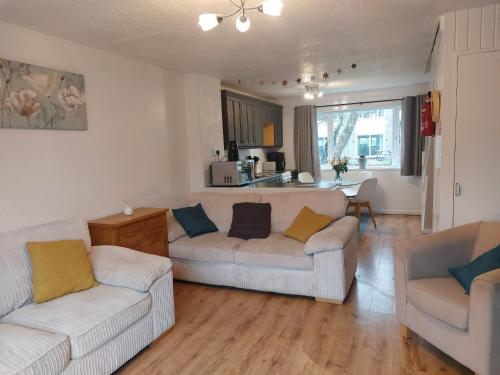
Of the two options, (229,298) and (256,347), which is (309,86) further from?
(256,347)

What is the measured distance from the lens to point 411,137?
6023 mm

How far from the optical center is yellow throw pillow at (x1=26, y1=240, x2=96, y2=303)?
2232 mm

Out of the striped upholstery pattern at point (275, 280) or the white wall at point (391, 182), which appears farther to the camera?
the white wall at point (391, 182)

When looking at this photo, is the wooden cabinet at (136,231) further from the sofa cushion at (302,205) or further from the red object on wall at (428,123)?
the red object on wall at (428,123)

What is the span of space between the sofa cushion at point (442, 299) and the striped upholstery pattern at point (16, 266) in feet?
8.13

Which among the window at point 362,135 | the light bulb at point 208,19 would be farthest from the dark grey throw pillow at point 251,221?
the window at point 362,135

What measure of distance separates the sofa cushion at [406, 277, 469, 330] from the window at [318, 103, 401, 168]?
4.68 meters

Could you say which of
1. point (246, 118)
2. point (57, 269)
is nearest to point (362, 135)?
point (246, 118)

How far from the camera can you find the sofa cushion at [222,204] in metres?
3.85

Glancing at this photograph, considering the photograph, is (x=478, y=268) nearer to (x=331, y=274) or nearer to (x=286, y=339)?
(x=331, y=274)

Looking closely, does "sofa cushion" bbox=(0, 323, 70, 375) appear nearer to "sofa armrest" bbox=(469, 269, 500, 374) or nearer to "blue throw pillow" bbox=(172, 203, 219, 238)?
"blue throw pillow" bbox=(172, 203, 219, 238)

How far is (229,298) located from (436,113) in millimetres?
2475

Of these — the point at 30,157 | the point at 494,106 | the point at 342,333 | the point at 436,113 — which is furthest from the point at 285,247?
the point at 30,157

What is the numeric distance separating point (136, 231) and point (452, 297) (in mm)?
2611
